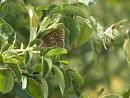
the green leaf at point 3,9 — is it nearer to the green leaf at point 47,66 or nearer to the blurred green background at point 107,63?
the green leaf at point 47,66

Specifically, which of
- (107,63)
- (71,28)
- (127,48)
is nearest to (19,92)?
(71,28)

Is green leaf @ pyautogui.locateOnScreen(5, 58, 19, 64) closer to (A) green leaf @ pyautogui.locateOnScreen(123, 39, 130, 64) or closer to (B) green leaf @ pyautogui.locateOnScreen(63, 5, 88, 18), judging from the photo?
(B) green leaf @ pyautogui.locateOnScreen(63, 5, 88, 18)

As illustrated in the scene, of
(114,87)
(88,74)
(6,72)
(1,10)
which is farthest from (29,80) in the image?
(114,87)

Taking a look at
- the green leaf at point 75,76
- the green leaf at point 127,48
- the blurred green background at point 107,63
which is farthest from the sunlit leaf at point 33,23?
the blurred green background at point 107,63

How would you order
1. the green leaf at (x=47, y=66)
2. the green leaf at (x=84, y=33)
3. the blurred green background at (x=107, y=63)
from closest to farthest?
1. the green leaf at (x=47, y=66)
2. the green leaf at (x=84, y=33)
3. the blurred green background at (x=107, y=63)

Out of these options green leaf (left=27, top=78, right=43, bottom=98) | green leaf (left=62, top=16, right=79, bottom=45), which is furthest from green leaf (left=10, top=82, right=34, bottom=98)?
green leaf (left=62, top=16, right=79, bottom=45)

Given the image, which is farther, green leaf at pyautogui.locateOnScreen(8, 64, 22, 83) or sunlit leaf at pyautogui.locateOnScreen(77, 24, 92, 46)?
sunlit leaf at pyautogui.locateOnScreen(77, 24, 92, 46)
